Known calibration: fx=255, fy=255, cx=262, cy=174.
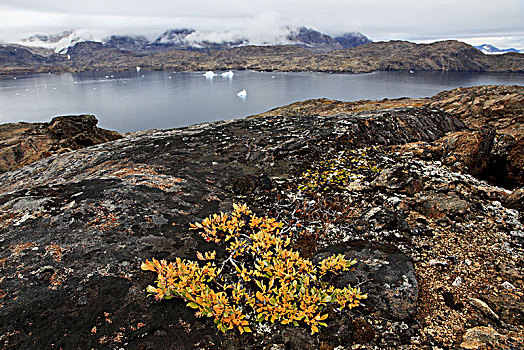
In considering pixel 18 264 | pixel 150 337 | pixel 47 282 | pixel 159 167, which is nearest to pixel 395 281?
pixel 150 337

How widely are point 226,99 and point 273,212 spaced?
396 ft

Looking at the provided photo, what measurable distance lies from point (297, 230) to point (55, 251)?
535cm

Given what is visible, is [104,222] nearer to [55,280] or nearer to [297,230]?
[55,280]

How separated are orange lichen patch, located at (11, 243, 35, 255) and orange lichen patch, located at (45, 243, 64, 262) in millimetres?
343

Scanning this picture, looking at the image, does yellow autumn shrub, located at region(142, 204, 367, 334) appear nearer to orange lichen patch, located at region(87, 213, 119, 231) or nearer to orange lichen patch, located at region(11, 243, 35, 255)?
orange lichen patch, located at region(87, 213, 119, 231)

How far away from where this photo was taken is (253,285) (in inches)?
201

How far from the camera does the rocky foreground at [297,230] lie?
4.02 metres

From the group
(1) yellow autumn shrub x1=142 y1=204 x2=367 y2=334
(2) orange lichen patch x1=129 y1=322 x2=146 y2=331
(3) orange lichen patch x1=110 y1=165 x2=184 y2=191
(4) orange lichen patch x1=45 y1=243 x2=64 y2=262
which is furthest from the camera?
(3) orange lichen patch x1=110 y1=165 x2=184 y2=191

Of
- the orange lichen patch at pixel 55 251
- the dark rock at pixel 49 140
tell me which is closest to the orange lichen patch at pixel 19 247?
the orange lichen patch at pixel 55 251

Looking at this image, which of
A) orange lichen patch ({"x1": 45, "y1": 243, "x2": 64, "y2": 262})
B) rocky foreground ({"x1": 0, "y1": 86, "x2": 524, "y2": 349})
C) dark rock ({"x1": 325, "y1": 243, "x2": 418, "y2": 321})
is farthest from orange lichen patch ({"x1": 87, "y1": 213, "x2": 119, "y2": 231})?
dark rock ({"x1": 325, "y1": 243, "x2": 418, "y2": 321})

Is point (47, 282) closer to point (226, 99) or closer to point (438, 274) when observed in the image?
point (438, 274)

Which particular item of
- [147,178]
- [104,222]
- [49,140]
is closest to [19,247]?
[104,222]

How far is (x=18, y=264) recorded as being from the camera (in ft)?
14.5

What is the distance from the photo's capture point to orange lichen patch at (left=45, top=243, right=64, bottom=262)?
4672mm
